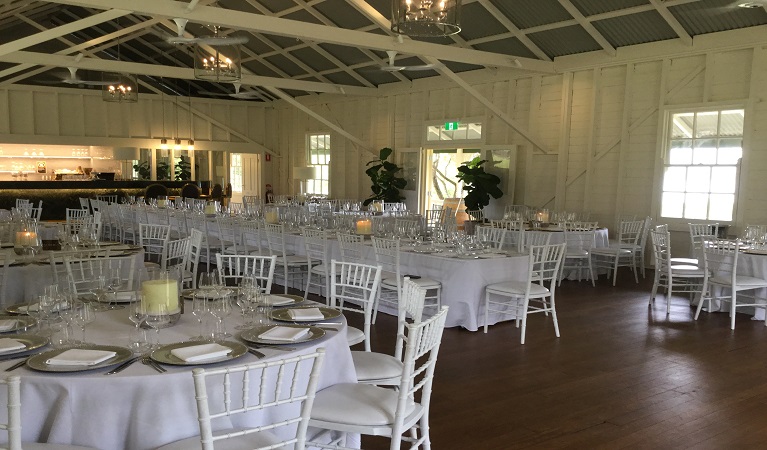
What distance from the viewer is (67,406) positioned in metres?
2.55

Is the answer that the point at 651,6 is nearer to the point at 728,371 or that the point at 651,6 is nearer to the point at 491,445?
the point at 728,371

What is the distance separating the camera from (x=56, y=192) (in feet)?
53.9

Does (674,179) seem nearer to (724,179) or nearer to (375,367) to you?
(724,179)

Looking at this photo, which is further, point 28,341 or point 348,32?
point 348,32

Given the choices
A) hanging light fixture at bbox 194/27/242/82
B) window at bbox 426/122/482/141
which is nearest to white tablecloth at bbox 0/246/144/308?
hanging light fixture at bbox 194/27/242/82

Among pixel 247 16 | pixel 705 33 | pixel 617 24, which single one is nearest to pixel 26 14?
pixel 247 16

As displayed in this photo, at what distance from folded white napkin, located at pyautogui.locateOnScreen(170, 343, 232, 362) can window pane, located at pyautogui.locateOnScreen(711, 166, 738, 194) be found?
969 cm

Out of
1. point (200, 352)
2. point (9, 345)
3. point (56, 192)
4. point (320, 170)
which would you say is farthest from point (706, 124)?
point (56, 192)

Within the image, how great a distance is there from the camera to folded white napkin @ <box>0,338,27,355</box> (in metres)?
2.77

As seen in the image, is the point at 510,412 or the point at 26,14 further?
the point at 26,14

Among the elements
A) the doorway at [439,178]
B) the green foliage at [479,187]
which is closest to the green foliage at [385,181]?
the doorway at [439,178]

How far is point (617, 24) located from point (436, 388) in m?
8.48

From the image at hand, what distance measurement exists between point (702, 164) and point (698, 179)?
26 centimetres

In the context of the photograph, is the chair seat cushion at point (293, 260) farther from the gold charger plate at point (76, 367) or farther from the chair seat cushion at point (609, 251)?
the gold charger plate at point (76, 367)
